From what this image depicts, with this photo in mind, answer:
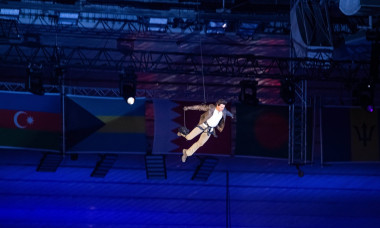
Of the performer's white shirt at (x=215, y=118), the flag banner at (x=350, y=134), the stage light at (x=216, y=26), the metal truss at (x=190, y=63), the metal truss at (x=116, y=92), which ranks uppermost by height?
the stage light at (x=216, y=26)

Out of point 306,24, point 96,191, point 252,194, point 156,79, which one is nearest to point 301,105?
point 306,24

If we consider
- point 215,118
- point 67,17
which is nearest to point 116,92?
point 67,17

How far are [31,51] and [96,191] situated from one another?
11.9 feet

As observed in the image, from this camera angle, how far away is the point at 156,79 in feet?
34.9

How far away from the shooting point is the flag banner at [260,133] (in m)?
9.68

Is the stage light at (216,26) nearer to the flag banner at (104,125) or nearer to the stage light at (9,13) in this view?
the flag banner at (104,125)

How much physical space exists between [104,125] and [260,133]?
11.3 ft

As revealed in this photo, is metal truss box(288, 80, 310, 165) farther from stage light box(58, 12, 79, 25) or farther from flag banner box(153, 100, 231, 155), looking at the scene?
stage light box(58, 12, 79, 25)

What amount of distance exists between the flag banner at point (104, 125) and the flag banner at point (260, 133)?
2182 mm

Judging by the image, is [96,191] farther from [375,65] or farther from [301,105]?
[375,65]

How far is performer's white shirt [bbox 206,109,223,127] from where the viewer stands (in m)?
5.97

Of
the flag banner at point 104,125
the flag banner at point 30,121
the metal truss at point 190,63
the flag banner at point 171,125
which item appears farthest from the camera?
the flag banner at point 171,125

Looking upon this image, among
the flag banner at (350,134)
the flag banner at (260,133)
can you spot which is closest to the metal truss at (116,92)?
the flag banner at (260,133)

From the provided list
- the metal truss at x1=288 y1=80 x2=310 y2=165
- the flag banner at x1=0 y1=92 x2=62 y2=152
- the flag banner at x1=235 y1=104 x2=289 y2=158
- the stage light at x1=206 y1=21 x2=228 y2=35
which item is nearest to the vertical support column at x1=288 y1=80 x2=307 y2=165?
the metal truss at x1=288 y1=80 x2=310 y2=165
